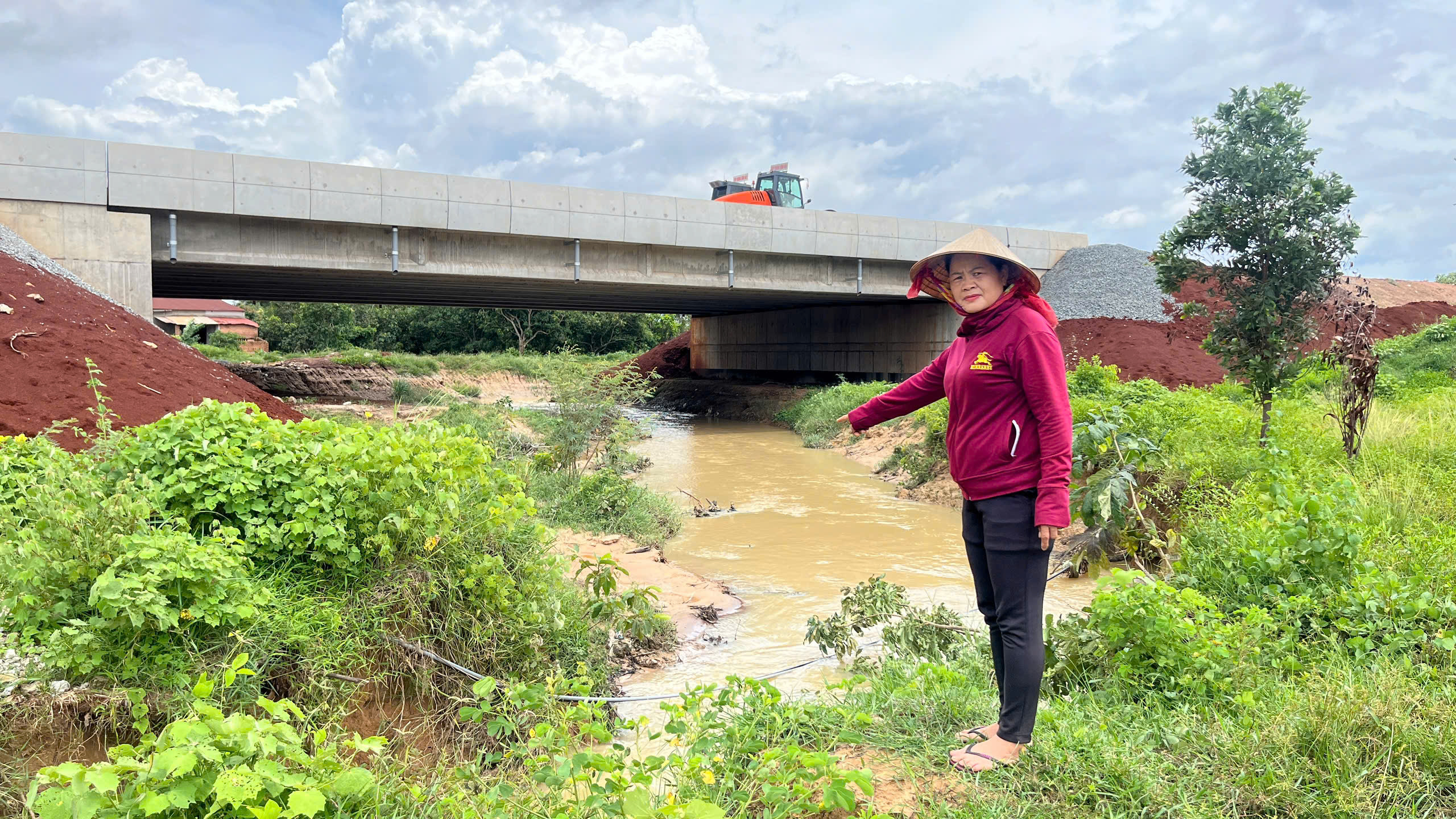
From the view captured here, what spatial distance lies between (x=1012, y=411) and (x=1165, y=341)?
1947 cm

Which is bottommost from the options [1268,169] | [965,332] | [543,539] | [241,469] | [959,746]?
[959,746]

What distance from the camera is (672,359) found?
38.1 metres

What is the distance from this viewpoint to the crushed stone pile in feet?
26.5

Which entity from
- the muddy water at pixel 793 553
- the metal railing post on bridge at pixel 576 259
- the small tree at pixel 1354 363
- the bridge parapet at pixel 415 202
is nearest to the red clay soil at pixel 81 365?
the bridge parapet at pixel 415 202

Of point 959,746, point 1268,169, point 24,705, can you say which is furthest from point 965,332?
point 1268,169

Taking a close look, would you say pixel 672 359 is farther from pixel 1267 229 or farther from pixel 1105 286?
pixel 1267 229

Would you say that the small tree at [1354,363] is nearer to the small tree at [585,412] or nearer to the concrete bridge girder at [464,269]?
the small tree at [585,412]

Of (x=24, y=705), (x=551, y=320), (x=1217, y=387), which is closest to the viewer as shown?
(x=24, y=705)

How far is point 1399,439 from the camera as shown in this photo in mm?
7320

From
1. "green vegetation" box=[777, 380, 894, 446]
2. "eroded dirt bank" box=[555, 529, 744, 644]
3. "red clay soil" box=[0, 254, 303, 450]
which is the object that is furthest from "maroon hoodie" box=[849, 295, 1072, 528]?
"green vegetation" box=[777, 380, 894, 446]

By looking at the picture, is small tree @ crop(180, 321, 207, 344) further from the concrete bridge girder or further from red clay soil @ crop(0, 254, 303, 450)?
red clay soil @ crop(0, 254, 303, 450)

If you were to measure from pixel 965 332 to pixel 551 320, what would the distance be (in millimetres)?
48208

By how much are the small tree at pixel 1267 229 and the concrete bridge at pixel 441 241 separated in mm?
11765

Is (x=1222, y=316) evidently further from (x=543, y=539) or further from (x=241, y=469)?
(x=241, y=469)
